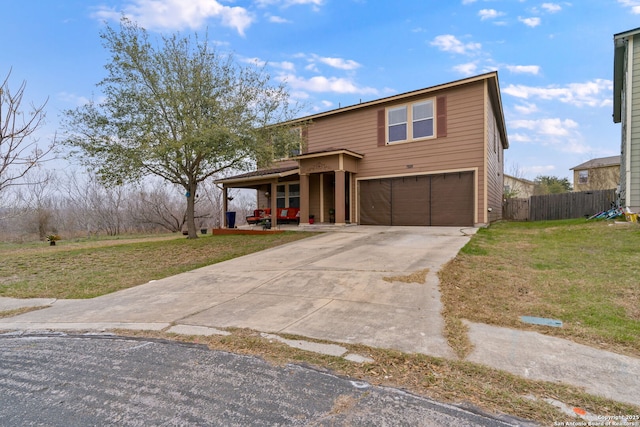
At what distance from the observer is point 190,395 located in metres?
2.25

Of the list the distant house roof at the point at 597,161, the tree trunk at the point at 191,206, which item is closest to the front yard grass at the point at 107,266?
the tree trunk at the point at 191,206

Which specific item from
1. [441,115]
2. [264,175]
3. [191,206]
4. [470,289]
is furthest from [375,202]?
[470,289]

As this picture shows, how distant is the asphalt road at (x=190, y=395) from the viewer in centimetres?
195

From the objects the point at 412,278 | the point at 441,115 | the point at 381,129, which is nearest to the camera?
the point at 412,278

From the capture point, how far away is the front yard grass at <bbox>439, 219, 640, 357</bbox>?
313 centimetres

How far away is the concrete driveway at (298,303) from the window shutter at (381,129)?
6922mm

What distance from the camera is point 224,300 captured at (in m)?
4.64

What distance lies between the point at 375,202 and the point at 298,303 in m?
9.54

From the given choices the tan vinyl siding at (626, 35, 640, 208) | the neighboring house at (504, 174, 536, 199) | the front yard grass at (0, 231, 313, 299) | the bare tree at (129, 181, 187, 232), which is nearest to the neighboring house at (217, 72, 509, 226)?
the front yard grass at (0, 231, 313, 299)

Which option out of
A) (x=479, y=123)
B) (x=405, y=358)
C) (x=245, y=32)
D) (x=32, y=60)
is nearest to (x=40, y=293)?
(x=405, y=358)

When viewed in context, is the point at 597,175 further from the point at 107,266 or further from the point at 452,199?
the point at 107,266

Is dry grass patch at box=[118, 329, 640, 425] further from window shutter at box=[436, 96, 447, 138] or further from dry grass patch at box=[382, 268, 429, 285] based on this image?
window shutter at box=[436, 96, 447, 138]

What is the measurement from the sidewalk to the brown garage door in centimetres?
464

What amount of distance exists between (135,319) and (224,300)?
114 centimetres
